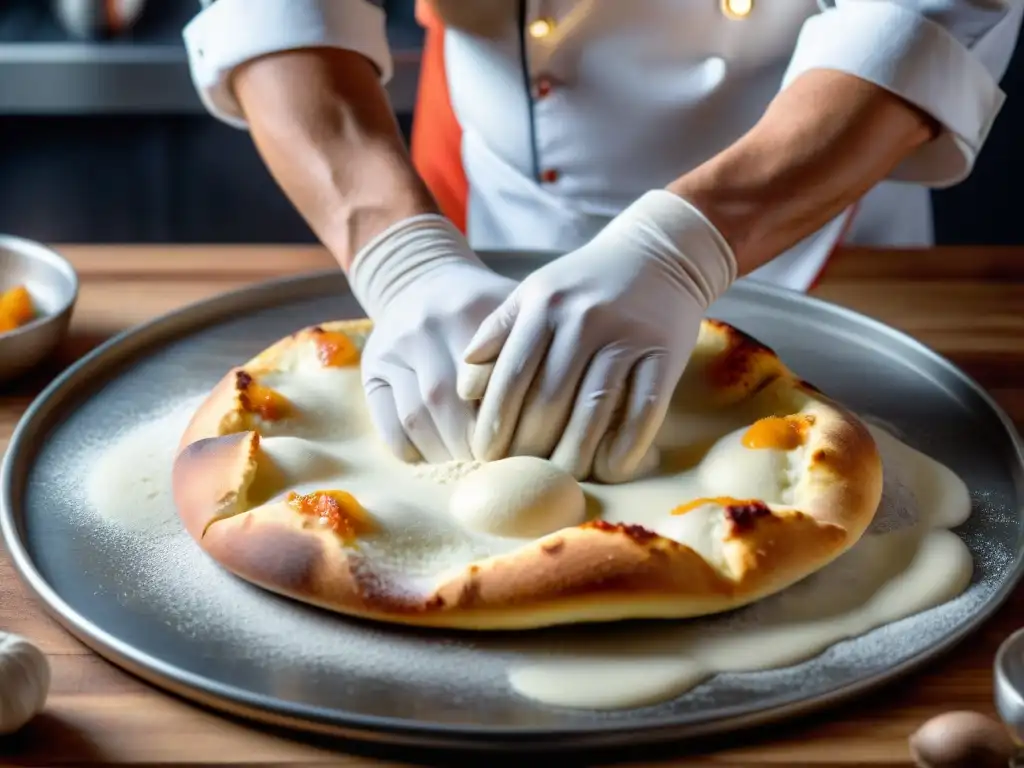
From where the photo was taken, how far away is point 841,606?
3.85ft

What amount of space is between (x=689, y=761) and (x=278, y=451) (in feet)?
1.81

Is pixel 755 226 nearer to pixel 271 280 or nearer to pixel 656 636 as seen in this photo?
pixel 656 636

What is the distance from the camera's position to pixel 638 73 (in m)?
1.81

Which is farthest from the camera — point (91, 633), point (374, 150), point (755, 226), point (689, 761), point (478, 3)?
point (478, 3)

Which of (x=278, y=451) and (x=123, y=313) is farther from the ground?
(x=278, y=451)

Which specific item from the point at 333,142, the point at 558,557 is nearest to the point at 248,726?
the point at 558,557

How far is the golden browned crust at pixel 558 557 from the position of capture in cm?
112

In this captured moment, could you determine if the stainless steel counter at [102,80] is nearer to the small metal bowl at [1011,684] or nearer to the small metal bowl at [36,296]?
the small metal bowl at [36,296]

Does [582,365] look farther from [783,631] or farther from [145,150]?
[145,150]

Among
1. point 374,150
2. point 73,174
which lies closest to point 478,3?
point 374,150

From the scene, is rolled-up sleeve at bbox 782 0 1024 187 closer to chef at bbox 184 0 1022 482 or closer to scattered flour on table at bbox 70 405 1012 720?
chef at bbox 184 0 1022 482

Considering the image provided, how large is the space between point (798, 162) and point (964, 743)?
31.2 inches

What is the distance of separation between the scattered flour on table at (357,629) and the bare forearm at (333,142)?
462 mm

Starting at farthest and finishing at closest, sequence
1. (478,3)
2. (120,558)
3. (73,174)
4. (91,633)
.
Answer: (73,174) → (478,3) → (120,558) → (91,633)
